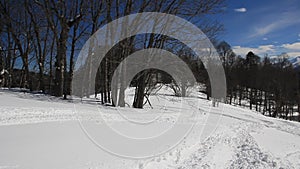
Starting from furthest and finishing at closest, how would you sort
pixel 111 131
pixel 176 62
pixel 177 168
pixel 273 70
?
pixel 273 70 < pixel 176 62 < pixel 111 131 < pixel 177 168

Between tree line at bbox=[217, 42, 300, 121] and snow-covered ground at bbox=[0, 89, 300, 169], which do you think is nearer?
snow-covered ground at bbox=[0, 89, 300, 169]

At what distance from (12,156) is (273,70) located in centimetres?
4004

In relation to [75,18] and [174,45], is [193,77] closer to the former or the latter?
[174,45]

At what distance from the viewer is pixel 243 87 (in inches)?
1619

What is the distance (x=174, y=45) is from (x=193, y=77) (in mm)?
1939

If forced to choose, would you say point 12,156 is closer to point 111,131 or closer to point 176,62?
point 111,131

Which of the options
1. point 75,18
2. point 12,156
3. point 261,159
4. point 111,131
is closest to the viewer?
point 12,156

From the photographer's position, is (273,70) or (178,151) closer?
(178,151)

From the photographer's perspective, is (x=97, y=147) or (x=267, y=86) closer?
(x=97, y=147)

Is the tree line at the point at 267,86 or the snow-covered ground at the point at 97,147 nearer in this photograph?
the snow-covered ground at the point at 97,147

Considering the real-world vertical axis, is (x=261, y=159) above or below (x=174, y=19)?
below

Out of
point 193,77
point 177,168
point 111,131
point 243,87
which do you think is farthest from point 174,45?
point 243,87

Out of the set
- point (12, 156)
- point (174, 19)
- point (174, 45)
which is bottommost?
point (12, 156)

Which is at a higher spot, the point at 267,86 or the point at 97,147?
the point at 267,86
